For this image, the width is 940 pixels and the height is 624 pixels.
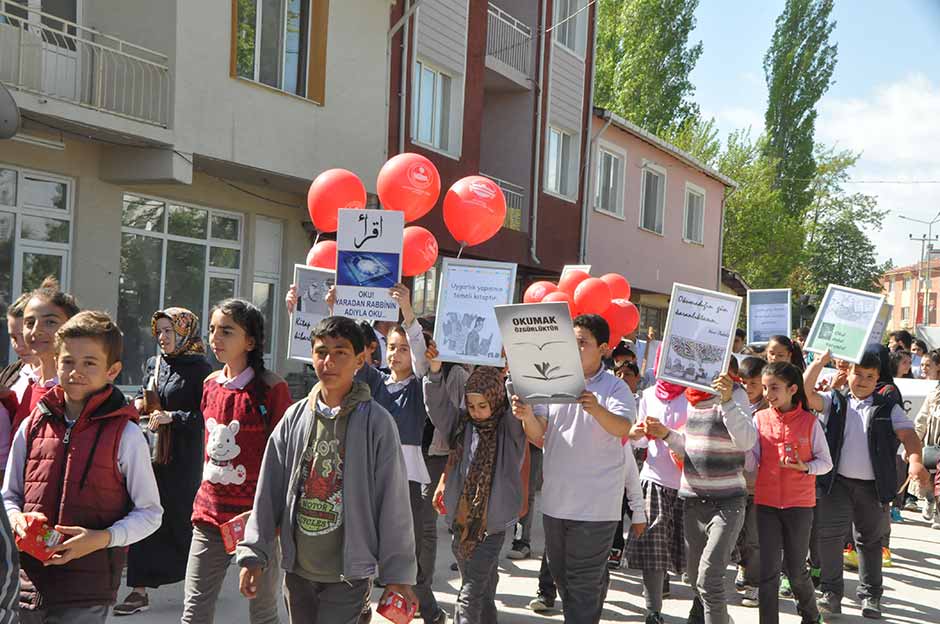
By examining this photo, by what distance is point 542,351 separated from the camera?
5.30 m

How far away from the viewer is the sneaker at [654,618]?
22.0ft

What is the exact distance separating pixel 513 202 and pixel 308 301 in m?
14.5

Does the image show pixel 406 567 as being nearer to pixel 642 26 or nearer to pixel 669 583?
pixel 669 583

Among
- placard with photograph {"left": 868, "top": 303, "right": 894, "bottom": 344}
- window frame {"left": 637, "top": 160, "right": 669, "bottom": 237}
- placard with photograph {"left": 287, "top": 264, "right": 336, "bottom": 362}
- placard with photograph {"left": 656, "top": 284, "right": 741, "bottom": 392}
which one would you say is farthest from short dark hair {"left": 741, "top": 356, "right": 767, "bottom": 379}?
window frame {"left": 637, "top": 160, "right": 669, "bottom": 237}

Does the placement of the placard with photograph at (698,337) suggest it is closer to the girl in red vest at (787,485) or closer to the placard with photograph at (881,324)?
the girl in red vest at (787,485)

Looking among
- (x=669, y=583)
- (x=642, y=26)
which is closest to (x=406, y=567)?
(x=669, y=583)

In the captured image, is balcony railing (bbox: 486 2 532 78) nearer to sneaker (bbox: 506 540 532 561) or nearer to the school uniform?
sneaker (bbox: 506 540 532 561)

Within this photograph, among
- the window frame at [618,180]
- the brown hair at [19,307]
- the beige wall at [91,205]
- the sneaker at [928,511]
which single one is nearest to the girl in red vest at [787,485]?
the brown hair at [19,307]

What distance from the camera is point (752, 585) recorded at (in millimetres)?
7988

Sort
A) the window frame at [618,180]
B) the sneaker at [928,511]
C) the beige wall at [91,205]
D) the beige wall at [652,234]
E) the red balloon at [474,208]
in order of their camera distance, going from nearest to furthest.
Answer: the red balloon at [474,208]
the beige wall at [91,205]
the sneaker at [928,511]
the window frame at [618,180]
the beige wall at [652,234]

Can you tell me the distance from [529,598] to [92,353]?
A: 4708 millimetres

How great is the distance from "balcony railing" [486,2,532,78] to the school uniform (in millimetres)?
14014

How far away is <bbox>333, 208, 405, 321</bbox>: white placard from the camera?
22.2ft

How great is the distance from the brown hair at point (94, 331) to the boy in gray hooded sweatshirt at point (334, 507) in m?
0.84
